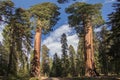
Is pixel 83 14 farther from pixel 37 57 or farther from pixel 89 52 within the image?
pixel 37 57

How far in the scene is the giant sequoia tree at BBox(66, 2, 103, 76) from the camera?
114ft

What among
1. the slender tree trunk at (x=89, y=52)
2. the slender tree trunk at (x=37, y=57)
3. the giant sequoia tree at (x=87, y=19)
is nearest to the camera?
the slender tree trunk at (x=89, y=52)

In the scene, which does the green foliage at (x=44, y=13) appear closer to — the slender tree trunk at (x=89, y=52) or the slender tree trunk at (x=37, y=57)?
the slender tree trunk at (x=37, y=57)

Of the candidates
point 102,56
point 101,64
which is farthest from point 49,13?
point 101,64

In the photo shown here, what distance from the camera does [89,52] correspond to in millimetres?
34562

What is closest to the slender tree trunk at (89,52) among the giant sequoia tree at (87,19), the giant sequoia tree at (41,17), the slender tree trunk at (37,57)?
the giant sequoia tree at (87,19)

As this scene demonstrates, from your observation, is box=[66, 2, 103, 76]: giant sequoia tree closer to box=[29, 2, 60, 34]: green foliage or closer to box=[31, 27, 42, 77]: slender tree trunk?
box=[29, 2, 60, 34]: green foliage

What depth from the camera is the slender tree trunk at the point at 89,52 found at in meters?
33.5

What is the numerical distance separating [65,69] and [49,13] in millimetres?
45140

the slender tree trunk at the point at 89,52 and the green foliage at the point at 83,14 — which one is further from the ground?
the green foliage at the point at 83,14

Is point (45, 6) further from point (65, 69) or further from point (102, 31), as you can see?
point (65, 69)

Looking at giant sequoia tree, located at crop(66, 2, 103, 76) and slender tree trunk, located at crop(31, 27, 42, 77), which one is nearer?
slender tree trunk, located at crop(31, 27, 42, 77)

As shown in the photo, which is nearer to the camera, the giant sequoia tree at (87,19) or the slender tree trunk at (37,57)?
the slender tree trunk at (37,57)

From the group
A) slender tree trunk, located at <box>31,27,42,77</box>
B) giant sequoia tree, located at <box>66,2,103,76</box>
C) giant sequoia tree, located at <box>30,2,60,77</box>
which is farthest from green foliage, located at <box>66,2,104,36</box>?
slender tree trunk, located at <box>31,27,42,77</box>
